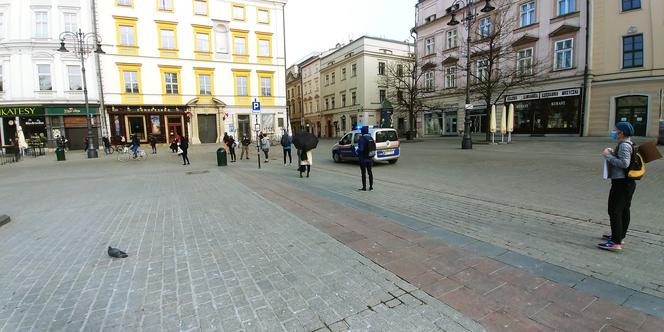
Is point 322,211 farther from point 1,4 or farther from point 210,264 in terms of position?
point 1,4

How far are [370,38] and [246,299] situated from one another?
49.0 meters

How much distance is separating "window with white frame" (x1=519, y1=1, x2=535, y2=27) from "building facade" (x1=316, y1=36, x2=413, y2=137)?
52.4 feet

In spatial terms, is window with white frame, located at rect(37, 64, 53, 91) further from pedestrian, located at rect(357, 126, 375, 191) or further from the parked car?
pedestrian, located at rect(357, 126, 375, 191)

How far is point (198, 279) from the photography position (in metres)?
3.72

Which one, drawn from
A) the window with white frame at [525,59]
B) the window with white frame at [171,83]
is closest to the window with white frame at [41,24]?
the window with white frame at [171,83]

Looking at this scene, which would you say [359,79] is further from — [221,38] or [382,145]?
[382,145]

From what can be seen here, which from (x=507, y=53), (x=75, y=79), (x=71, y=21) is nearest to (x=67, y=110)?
(x=75, y=79)

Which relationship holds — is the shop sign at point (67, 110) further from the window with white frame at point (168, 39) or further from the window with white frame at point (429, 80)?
the window with white frame at point (429, 80)

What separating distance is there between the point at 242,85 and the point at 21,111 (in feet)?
66.0

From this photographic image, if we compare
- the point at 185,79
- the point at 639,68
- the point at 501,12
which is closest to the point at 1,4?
the point at 185,79

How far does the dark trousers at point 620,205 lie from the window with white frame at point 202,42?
126 feet

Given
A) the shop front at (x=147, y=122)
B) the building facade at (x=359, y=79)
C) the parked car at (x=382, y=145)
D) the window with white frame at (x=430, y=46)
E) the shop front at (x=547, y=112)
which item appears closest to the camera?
the parked car at (x=382, y=145)

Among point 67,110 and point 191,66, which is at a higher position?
point 191,66

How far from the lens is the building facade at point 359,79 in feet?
157
